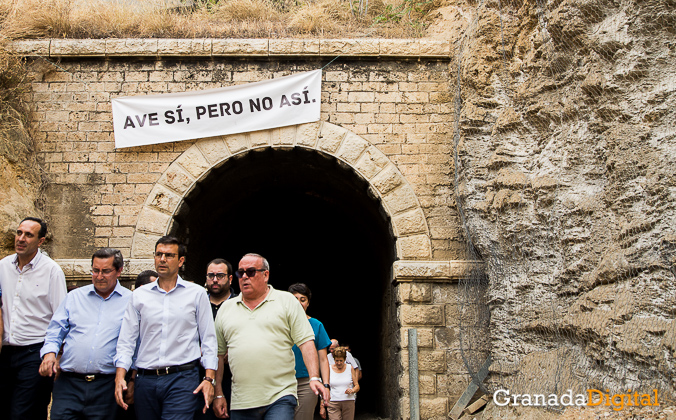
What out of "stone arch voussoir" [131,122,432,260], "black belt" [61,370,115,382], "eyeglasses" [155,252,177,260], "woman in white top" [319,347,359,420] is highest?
"stone arch voussoir" [131,122,432,260]

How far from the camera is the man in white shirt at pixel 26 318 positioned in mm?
4277

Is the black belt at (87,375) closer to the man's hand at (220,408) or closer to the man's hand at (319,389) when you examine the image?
the man's hand at (220,408)


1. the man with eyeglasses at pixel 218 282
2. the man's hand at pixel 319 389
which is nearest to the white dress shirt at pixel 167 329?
the man with eyeglasses at pixel 218 282

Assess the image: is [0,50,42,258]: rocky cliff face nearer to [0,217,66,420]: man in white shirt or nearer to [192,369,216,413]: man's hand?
[0,217,66,420]: man in white shirt

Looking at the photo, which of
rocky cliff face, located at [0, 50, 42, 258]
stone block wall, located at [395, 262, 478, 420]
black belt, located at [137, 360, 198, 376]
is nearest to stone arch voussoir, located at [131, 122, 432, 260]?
stone block wall, located at [395, 262, 478, 420]

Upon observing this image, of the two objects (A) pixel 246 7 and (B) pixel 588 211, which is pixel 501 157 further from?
(A) pixel 246 7

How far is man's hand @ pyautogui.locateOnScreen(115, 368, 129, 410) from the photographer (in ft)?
12.3

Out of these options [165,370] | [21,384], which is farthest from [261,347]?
[21,384]

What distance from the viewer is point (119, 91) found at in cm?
773

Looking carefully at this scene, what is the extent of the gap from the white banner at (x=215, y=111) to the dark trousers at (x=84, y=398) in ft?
13.6

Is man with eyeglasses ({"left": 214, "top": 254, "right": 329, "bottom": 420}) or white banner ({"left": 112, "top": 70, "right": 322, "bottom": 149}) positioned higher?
white banner ({"left": 112, "top": 70, "right": 322, "bottom": 149})

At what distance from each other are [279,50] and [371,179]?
2188mm

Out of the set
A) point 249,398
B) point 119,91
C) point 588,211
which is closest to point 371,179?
point 588,211

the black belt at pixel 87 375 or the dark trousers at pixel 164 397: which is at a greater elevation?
the black belt at pixel 87 375
